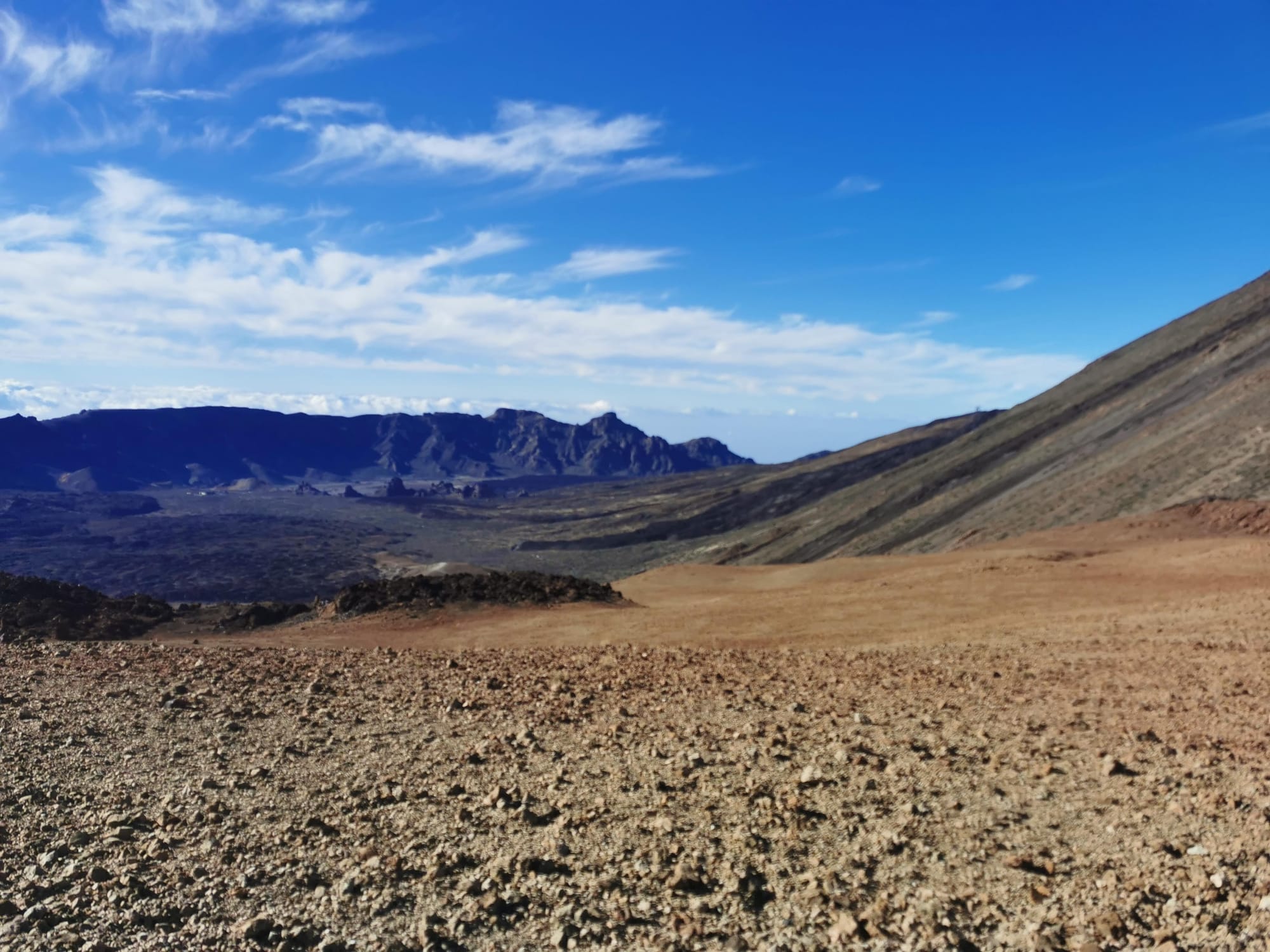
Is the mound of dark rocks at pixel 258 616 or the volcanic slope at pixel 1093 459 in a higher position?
the volcanic slope at pixel 1093 459

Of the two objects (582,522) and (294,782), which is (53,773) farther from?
(582,522)

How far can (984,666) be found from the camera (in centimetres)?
1095

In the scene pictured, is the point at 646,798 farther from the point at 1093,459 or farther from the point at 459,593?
the point at 1093,459

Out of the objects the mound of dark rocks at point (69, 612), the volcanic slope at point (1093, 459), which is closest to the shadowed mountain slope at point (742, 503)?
the volcanic slope at point (1093, 459)

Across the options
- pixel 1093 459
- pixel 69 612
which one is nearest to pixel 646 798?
pixel 69 612

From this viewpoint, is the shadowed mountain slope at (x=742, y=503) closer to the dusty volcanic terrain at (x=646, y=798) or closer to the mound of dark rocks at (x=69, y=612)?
the mound of dark rocks at (x=69, y=612)

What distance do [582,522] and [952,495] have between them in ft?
198

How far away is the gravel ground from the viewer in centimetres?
466

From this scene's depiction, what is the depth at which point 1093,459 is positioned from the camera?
144ft

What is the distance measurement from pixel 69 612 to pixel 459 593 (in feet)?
27.3

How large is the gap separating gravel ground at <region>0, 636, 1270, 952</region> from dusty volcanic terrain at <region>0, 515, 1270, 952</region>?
3 cm

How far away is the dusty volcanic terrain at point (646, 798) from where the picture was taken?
15.4ft

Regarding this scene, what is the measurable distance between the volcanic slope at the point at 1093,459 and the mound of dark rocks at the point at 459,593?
22.7m

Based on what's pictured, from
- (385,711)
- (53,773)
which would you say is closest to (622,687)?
(385,711)
